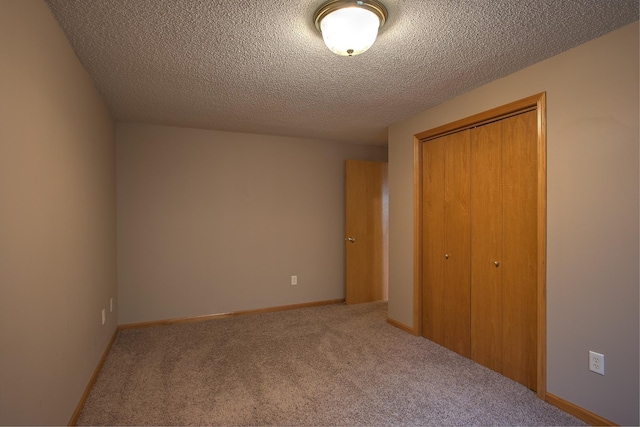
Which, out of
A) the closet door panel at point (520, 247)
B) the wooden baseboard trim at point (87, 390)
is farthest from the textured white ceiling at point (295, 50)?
the wooden baseboard trim at point (87, 390)

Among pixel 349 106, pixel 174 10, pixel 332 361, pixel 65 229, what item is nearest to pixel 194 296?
pixel 332 361

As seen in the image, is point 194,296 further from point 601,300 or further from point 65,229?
point 601,300

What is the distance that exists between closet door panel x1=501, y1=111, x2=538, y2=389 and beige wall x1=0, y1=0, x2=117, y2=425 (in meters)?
2.80

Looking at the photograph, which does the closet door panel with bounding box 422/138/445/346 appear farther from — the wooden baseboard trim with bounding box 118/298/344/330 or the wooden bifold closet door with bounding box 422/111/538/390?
the wooden baseboard trim with bounding box 118/298/344/330

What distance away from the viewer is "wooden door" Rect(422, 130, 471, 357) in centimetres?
283

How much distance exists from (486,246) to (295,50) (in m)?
2.04

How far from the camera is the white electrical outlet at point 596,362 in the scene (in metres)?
1.87

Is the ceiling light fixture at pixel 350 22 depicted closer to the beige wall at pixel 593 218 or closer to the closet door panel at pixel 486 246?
the beige wall at pixel 593 218

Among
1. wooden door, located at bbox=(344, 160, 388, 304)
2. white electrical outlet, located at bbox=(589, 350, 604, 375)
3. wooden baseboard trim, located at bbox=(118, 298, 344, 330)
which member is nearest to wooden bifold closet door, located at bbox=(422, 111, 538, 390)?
white electrical outlet, located at bbox=(589, 350, 604, 375)

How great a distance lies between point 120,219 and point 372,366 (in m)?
2.97

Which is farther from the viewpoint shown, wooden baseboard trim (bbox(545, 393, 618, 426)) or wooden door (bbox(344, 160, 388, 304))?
wooden door (bbox(344, 160, 388, 304))

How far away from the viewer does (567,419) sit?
6.38ft

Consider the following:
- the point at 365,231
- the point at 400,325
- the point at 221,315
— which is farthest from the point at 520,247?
the point at 221,315

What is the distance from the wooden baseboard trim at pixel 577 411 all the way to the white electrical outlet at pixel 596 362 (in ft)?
0.82
